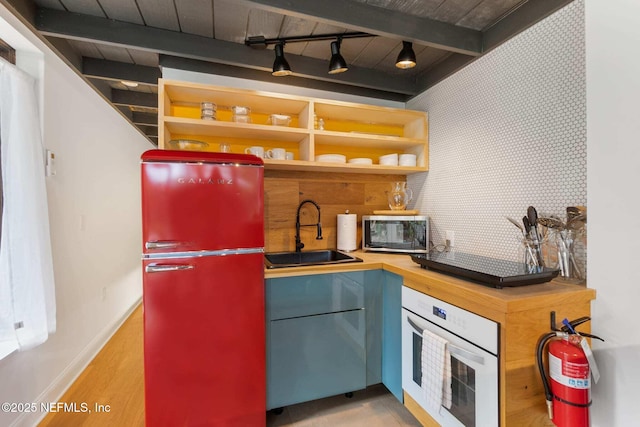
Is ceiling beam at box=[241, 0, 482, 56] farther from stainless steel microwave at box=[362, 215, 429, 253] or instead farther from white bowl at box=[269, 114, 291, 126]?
stainless steel microwave at box=[362, 215, 429, 253]

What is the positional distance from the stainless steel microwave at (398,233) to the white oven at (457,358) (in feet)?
1.95

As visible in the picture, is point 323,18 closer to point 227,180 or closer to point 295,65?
point 295,65

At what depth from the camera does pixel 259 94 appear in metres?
1.87

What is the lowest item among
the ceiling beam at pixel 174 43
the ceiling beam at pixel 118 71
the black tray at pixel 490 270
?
the black tray at pixel 490 270

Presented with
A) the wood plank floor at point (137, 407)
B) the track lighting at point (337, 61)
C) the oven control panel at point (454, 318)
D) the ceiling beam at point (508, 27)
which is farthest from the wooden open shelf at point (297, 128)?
the wood plank floor at point (137, 407)

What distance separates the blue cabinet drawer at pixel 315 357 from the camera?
162 centimetres

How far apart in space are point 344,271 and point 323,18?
1.43 metres

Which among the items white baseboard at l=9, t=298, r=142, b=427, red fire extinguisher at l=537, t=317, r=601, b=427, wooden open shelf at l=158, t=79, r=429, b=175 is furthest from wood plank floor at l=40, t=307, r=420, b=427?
wooden open shelf at l=158, t=79, r=429, b=175

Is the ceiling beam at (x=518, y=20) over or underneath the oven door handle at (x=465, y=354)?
over

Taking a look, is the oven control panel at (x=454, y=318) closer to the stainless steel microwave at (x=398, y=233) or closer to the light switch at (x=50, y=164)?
the stainless steel microwave at (x=398, y=233)

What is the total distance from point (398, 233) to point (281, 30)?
1.62 meters

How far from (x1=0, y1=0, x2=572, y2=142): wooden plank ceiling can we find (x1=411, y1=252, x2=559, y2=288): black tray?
4.23 feet

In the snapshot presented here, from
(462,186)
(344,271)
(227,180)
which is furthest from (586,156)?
Result: (227,180)

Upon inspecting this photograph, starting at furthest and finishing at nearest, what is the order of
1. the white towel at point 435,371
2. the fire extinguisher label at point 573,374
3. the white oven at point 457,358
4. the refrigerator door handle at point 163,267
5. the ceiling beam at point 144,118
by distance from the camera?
the ceiling beam at point 144,118 → the refrigerator door handle at point 163,267 → the white towel at point 435,371 → the white oven at point 457,358 → the fire extinguisher label at point 573,374
